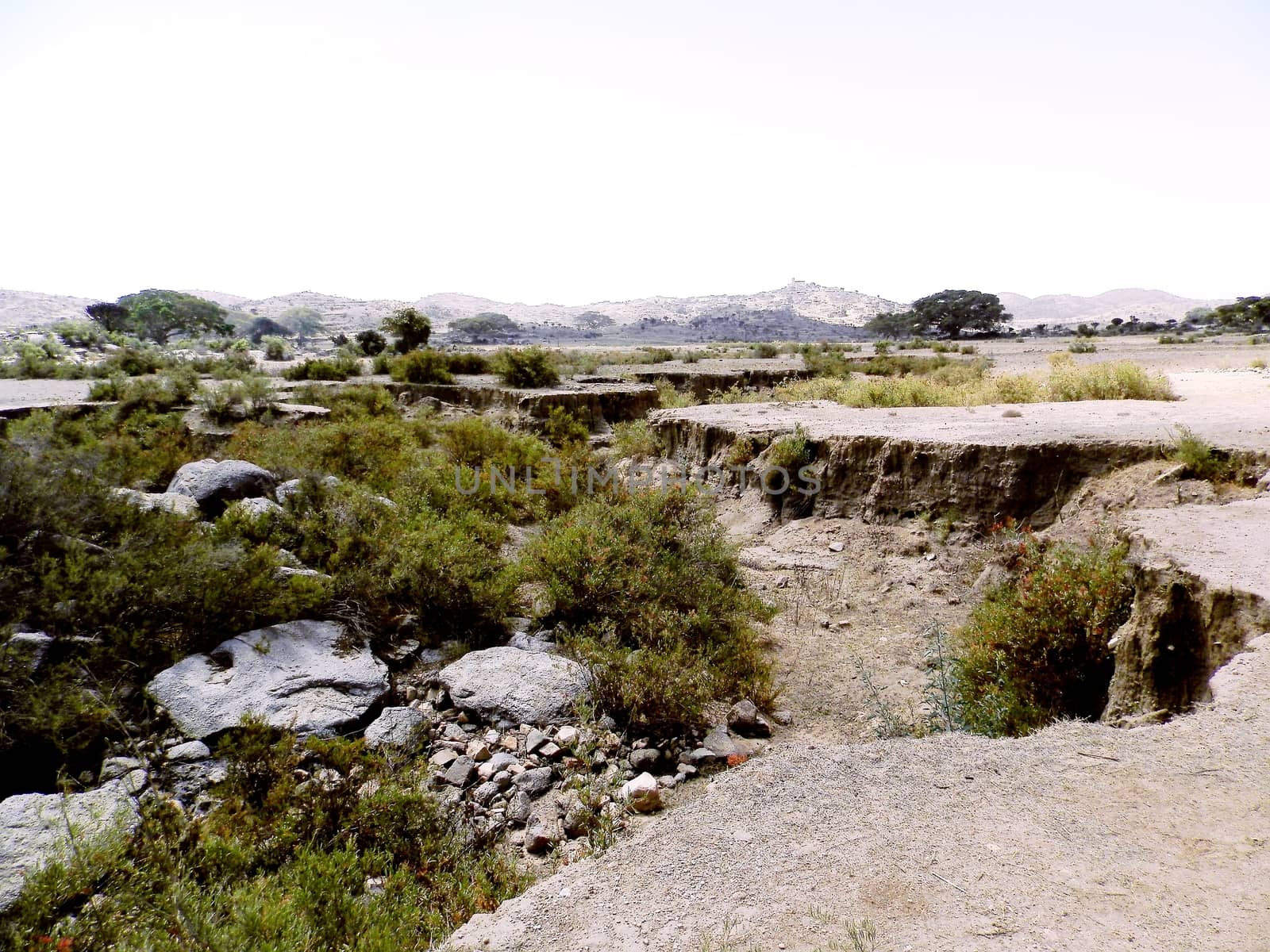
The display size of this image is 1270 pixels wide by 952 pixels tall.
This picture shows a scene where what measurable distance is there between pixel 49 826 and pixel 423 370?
43.1 feet

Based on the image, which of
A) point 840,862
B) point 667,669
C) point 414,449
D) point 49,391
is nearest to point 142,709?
point 667,669

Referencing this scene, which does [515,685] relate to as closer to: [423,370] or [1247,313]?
[423,370]

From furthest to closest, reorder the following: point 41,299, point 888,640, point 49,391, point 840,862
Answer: point 41,299, point 49,391, point 888,640, point 840,862

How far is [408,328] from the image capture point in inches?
854

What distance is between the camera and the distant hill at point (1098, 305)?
315ft

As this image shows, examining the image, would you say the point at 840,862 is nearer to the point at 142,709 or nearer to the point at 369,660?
the point at 369,660

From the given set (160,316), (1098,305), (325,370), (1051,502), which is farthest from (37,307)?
(1098,305)

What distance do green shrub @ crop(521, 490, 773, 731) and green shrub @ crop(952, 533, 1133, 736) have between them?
1.28 meters

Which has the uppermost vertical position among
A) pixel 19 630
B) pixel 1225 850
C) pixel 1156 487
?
pixel 1156 487

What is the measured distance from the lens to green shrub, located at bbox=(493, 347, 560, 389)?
13.8 m

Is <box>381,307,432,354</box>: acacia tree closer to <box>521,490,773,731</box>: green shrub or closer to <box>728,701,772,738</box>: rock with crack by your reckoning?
<box>521,490,773,731</box>: green shrub

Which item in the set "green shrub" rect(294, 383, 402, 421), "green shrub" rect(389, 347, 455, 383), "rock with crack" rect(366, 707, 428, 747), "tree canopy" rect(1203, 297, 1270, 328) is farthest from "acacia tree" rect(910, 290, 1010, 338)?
"rock with crack" rect(366, 707, 428, 747)

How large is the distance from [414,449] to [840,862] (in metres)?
8.04

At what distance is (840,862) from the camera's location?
90.1 inches
